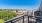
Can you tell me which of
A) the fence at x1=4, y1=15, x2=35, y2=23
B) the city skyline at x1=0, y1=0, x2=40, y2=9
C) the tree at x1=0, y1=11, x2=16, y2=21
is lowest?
the fence at x1=4, y1=15, x2=35, y2=23

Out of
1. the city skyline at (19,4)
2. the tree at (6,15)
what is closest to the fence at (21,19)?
the tree at (6,15)

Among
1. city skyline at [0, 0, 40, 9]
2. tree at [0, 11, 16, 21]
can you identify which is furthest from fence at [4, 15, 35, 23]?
city skyline at [0, 0, 40, 9]

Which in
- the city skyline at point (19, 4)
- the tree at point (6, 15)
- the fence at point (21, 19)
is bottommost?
the fence at point (21, 19)

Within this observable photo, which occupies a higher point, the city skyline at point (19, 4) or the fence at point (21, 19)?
the city skyline at point (19, 4)

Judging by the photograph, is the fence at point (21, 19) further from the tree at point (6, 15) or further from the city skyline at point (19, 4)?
the city skyline at point (19, 4)

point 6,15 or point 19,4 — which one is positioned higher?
point 19,4

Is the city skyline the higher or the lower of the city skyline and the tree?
the higher

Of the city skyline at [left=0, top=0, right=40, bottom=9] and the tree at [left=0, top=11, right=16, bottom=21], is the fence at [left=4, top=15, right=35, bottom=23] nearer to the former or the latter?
the tree at [left=0, top=11, right=16, bottom=21]

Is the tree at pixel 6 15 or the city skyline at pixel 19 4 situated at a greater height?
the city skyline at pixel 19 4

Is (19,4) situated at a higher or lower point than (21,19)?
higher

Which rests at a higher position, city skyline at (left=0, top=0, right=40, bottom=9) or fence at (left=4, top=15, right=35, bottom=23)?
city skyline at (left=0, top=0, right=40, bottom=9)

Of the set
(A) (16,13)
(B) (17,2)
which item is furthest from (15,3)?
(A) (16,13)
